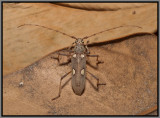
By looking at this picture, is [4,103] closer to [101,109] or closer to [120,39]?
[101,109]

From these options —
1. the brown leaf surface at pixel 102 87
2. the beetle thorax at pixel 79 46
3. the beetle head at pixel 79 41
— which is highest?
the beetle head at pixel 79 41

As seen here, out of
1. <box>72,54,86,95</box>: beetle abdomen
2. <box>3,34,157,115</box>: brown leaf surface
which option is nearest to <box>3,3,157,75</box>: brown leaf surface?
<box>3,34,157,115</box>: brown leaf surface

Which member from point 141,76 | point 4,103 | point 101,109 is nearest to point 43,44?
point 4,103

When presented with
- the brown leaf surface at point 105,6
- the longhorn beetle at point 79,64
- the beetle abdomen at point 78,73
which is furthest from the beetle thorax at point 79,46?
the brown leaf surface at point 105,6

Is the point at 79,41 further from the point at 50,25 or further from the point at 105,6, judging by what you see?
the point at 105,6

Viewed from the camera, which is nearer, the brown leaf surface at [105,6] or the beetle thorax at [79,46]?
the brown leaf surface at [105,6]

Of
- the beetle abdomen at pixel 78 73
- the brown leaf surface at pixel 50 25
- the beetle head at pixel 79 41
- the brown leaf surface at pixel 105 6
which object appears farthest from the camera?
the beetle head at pixel 79 41

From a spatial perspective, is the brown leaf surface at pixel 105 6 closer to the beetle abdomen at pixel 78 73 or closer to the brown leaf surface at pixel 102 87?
the brown leaf surface at pixel 102 87
